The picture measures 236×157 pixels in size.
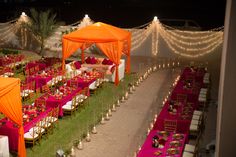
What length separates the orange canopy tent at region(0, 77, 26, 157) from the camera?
10462 millimetres

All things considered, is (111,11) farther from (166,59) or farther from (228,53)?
(228,53)

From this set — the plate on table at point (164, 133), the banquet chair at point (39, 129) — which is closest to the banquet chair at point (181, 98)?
the plate on table at point (164, 133)

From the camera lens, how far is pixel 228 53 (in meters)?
6.54

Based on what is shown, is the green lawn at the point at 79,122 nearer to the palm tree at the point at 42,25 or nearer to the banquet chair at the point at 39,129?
the banquet chair at the point at 39,129

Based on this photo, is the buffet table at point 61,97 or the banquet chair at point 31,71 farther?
the banquet chair at point 31,71

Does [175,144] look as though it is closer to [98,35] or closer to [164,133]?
[164,133]

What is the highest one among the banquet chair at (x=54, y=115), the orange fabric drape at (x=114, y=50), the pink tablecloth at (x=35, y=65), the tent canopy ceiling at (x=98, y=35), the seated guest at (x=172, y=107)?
the tent canopy ceiling at (x=98, y=35)

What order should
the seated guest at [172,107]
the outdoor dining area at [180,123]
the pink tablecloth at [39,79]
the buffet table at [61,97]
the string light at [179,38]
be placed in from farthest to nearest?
the string light at [179,38], the pink tablecloth at [39,79], the buffet table at [61,97], the seated guest at [172,107], the outdoor dining area at [180,123]

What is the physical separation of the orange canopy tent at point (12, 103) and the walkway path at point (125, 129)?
6.34ft

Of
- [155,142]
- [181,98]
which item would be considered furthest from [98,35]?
[155,142]

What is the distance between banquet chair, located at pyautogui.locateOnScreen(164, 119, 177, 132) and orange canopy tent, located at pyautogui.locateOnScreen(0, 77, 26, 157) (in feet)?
15.9

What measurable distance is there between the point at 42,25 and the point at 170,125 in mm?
16563

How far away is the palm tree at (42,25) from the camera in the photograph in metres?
26.2

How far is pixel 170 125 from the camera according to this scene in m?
12.5
